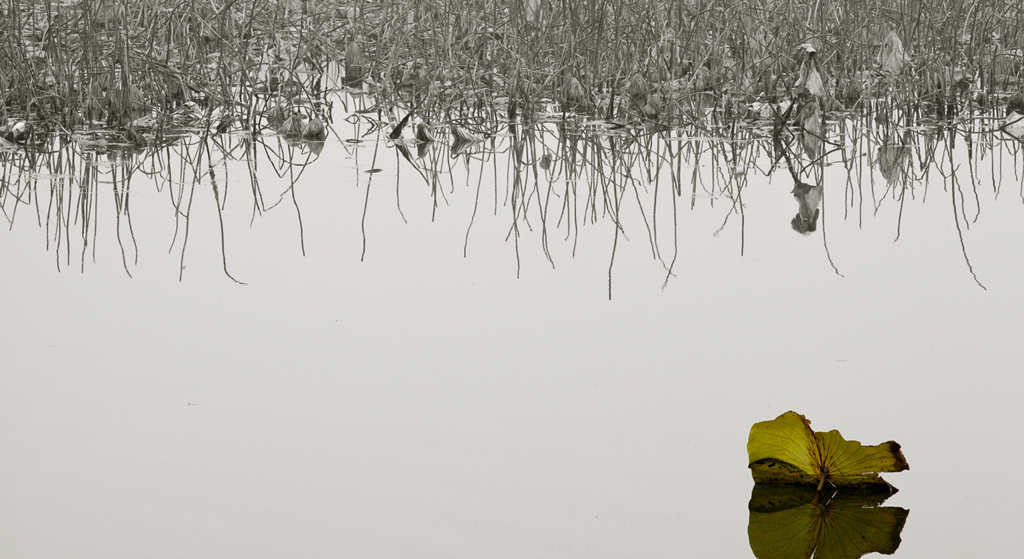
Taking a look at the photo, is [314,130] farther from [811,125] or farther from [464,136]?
[811,125]

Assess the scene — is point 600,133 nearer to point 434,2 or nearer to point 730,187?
point 730,187

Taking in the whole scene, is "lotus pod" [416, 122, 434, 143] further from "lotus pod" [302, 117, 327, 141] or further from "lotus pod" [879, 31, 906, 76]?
"lotus pod" [879, 31, 906, 76]

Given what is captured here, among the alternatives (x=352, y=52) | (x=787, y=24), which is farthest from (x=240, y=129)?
(x=787, y=24)

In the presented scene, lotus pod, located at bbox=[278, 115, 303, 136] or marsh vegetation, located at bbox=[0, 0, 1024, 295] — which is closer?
marsh vegetation, located at bbox=[0, 0, 1024, 295]

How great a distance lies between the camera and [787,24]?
3.17 m

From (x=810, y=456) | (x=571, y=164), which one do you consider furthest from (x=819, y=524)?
(x=571, y=164)

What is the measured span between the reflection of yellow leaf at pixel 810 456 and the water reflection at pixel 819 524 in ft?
0.06

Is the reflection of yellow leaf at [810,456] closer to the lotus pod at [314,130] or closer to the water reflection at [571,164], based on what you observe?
the water reflection at [571,164]

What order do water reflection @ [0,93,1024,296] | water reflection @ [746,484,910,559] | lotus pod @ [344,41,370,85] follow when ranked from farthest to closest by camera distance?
lotus pod @ [344,41,370,85] → water reflection @ [0,93,1024,296] → water reflection @ [746,484,910,559]

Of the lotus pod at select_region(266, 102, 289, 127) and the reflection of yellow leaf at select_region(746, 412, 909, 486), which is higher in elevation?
the lotus pod at select_region(266, 102, 289, 127)

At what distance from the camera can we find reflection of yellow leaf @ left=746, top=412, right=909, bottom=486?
116cm

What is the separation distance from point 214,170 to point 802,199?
112 cm

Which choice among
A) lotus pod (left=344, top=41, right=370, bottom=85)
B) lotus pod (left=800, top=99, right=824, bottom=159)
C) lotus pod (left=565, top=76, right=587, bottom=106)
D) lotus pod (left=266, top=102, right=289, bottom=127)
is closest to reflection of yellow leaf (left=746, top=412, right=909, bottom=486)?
lotus pod (left=800, top=99, right=824, bottom=159)

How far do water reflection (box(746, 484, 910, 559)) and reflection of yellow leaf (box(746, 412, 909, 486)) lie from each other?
2 centimetres
